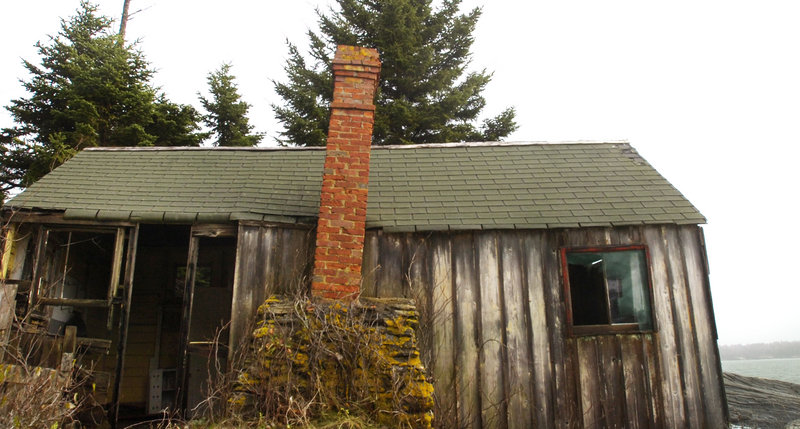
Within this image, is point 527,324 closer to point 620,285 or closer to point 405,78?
point 620,285

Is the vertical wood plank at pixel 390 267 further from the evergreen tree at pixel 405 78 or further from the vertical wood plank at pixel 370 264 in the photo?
the evergreen tree at pixel 405 78

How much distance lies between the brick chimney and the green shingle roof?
1.08 metres

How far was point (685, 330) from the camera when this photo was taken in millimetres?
6941

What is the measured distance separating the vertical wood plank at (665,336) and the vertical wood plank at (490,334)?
7.16 feet

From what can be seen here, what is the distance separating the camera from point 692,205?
295 inches

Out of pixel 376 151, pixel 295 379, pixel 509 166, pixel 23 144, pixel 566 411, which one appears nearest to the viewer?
pixel 295 379

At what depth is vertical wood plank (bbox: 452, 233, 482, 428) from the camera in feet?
21.7

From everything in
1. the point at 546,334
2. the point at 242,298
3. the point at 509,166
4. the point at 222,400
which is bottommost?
the point at 222,400

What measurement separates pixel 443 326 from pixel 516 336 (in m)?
1.01

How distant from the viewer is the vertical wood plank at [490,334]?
6.62 metres

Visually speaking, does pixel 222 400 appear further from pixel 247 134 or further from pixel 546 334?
pixel 247 134

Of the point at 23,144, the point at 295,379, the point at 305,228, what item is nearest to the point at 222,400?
the point at 295,379

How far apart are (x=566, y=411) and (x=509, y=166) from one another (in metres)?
4.30

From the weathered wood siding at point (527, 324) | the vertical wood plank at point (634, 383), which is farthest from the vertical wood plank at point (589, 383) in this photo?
the vertical wood plank at point (634, 383)
